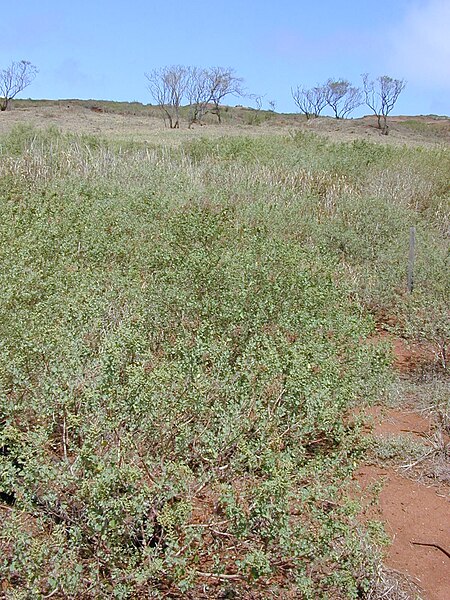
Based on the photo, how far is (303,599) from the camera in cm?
274

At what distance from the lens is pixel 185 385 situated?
311cm

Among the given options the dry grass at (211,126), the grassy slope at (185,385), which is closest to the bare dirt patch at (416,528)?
the grassy slope at (185,385)

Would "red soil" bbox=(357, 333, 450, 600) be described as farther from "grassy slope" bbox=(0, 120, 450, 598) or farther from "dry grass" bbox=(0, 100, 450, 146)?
"dry grass" bbox=(0, 100, 450, 146)

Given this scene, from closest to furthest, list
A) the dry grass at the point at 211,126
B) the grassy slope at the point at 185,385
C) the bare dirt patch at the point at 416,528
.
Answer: the grassy slope at the point at 185,385, the bare dirt patch at the point at 416,528, the dry grass at the point at 211,126

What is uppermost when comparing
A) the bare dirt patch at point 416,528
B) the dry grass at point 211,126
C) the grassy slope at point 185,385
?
the dry grass at point 211,126

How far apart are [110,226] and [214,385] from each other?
4389 mm

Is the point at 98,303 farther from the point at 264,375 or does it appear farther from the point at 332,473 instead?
the point at 332,473

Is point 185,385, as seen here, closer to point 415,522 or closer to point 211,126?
point 415,522

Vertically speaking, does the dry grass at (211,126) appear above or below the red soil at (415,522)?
above

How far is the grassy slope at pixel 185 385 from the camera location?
2471mm

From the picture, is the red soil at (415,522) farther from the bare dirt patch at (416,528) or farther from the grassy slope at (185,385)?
the grassy slope at (185,385)

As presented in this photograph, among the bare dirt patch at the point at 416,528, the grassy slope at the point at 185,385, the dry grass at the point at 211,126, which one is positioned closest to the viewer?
the grassy slope at the point at 185,385

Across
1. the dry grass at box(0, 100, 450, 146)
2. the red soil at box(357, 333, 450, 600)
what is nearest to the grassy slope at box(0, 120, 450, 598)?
the red soil at box(357, 333, 450, 600)

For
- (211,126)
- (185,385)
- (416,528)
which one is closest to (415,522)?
(416,528)
